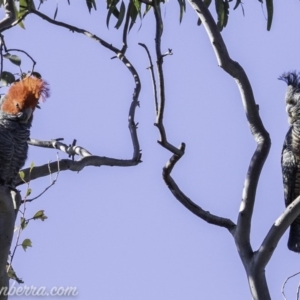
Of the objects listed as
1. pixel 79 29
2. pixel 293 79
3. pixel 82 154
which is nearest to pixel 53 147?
pixel 82 154

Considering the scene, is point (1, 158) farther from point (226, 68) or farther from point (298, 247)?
point (298, 247)

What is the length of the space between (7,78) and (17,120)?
42 centimetres

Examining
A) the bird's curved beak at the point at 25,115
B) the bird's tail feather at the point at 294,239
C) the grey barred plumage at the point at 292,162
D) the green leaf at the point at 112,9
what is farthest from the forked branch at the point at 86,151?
the bird's tail feather at the point at 294,239

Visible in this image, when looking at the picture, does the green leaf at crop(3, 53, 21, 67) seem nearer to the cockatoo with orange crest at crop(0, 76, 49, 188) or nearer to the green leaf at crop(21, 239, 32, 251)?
the cockatoo with orange crest at crop(0, 76, 49, 188)

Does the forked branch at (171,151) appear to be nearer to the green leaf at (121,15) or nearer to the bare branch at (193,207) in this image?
the bare branch at (193,207)

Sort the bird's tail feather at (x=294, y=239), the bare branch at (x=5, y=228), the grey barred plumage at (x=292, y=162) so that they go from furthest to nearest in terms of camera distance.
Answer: the grey barred plumage at (x=292, y=162) < the bird's tail feather at (x=294, y=239) < the bare branch at (x=5, y=228)

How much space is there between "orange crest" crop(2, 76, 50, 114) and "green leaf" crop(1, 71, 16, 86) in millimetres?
186

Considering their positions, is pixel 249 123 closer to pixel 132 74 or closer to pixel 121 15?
pixel 132 74

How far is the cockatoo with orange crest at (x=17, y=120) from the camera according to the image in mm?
3984

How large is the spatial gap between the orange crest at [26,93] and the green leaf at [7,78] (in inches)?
7.3

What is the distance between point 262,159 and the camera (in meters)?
3.50

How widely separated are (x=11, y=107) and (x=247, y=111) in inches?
50.1

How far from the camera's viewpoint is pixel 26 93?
13.2 ft

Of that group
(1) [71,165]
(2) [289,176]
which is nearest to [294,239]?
(2) [289,176]
